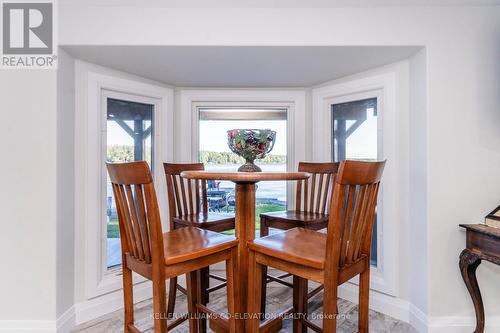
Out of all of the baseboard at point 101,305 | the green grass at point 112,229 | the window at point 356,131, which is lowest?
the baseboard at point 101,305

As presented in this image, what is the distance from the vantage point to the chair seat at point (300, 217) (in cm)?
192

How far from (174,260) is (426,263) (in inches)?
62.7

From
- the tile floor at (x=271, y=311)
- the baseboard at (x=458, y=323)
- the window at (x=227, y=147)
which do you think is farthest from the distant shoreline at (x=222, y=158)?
the baseboard at (x=458, y=323)

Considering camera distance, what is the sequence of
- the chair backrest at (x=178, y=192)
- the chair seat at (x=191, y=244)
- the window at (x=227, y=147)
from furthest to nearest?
the window at (x=227, y=147), the chair backrest at (x=178, y=192), the chair seat at (x=191, y=244)

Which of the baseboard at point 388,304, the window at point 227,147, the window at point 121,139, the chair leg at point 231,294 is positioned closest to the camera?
the chair leg at point 231,294

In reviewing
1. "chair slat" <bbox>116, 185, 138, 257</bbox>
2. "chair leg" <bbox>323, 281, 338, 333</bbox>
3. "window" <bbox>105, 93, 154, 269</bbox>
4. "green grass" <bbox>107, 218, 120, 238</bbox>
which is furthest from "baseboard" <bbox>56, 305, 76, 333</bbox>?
"chair leg" <bbox>323, 281, 338, 333</bbox>

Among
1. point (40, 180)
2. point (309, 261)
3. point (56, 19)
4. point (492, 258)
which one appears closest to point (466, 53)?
point (492, 258)

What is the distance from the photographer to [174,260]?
115 cm

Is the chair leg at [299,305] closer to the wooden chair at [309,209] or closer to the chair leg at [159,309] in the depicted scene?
the wooden chair at [309,209]

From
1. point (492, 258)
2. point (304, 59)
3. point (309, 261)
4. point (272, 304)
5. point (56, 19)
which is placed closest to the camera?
point (309, 261)

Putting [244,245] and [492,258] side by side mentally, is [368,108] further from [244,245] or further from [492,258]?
[244,245]

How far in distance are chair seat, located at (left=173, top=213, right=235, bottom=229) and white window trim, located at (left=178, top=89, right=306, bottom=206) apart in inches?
A: 26.2

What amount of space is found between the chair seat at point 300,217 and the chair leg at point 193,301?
2.48 ft

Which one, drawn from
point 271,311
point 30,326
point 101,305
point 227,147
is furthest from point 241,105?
point 30,326
